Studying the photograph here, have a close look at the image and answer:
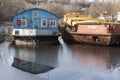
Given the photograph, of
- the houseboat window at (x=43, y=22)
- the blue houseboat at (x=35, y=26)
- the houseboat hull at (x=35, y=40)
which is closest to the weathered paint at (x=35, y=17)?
the blue houseboat at (x=35, y=26)

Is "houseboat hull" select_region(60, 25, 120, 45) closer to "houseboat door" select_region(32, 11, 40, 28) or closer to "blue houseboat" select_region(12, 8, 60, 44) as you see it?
"blue houseboat" select_region(12, 8, 60, 44)

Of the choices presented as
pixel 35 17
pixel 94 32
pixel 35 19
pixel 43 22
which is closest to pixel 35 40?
pixel 43 22

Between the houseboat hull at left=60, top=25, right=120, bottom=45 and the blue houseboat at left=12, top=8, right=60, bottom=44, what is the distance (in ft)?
5.13

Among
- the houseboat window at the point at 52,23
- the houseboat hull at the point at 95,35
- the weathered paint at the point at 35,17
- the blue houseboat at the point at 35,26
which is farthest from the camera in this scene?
the houseboat window at the point at 52,23

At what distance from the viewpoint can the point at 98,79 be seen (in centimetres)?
983

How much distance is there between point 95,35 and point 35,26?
465 cm

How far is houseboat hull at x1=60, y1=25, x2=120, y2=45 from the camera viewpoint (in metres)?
20.9

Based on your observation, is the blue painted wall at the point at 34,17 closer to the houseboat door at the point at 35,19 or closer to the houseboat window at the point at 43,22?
the houseboat door at the point at 35,19

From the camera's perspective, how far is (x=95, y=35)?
71.8 ft

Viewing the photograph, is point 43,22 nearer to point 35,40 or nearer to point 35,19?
point 35,19

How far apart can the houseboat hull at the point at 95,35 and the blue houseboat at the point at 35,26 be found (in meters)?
1.56

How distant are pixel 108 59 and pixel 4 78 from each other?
22.8 feet

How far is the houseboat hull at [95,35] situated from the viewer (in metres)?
20.9

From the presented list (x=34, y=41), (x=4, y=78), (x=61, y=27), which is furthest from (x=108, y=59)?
(x=61, y=27)
